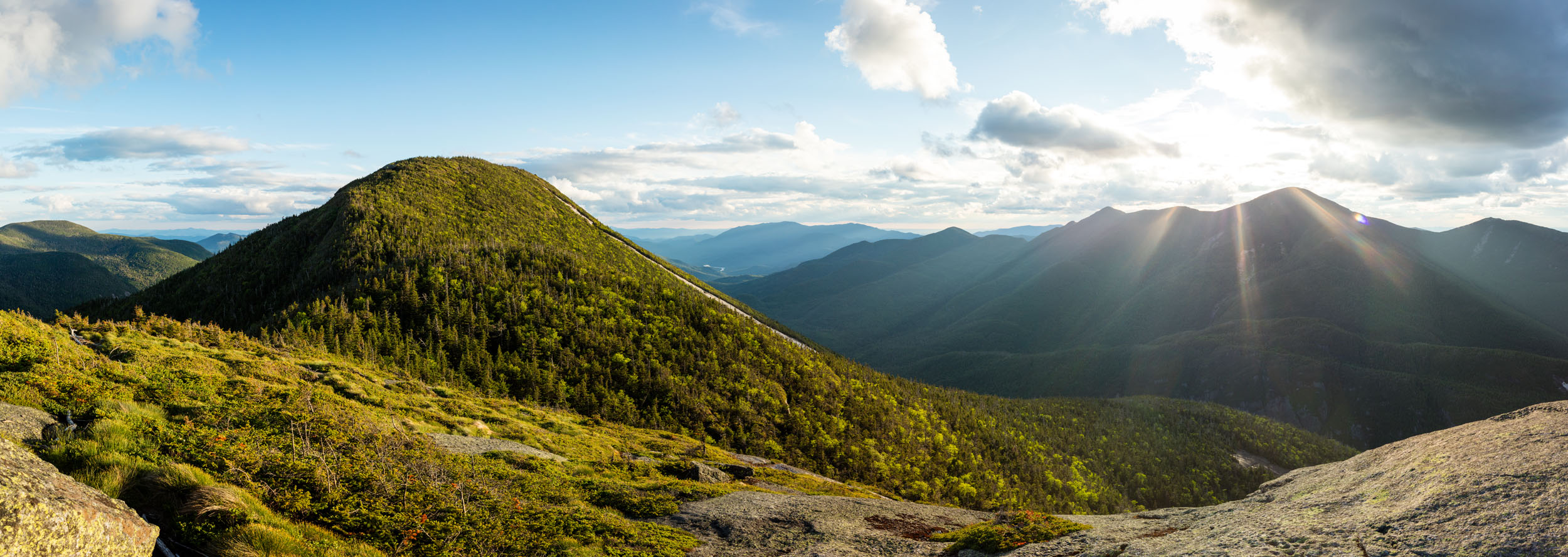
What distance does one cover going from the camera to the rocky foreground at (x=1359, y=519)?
846 cm

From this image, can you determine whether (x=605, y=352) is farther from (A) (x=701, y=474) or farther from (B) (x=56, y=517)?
(B) (x=56, y=517)

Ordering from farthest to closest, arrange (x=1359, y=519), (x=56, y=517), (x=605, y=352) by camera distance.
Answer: (x=605, y=352), (x=1359, y=519), (x=56, y=517)

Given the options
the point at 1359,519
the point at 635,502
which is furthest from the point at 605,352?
the point at 1359,519

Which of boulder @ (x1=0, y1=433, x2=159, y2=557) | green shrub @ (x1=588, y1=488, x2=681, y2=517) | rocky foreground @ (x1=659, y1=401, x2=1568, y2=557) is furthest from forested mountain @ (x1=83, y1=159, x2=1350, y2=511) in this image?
boulder @ (x1=0, y1=433, x2=159, y2=557)

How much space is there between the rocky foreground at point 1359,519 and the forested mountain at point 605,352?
86.2 ft

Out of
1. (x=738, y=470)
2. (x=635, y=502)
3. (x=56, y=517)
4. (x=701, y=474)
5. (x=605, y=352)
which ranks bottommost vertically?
(x=738, y=470)

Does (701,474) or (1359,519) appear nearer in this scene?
(1359,519)

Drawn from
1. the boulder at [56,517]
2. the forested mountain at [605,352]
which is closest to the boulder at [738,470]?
the forested mountain at [605,352]

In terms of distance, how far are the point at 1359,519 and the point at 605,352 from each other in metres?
45.9

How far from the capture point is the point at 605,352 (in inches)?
1871

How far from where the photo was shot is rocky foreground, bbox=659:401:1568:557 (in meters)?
8.46

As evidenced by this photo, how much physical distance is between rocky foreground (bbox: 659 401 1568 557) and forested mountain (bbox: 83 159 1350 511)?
1034 inches

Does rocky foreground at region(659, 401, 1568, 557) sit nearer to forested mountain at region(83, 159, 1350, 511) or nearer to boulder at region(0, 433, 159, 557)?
boulder at region(0, 433, 159, 557)

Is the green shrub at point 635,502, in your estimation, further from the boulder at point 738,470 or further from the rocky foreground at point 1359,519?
the boulder at point 738,470
